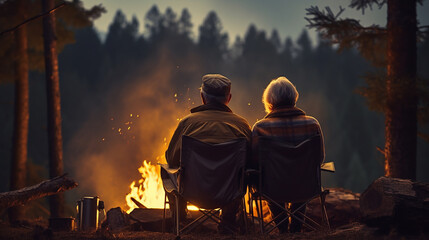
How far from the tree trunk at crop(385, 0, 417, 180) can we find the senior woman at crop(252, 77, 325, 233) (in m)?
2.86

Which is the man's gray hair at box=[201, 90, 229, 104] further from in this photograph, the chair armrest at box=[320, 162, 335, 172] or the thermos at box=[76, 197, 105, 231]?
the thermos at box=[76, 197, 105, 231]

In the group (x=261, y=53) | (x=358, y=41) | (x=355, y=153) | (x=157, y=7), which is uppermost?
(x=157, y=7)

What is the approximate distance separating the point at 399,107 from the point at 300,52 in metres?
50.6

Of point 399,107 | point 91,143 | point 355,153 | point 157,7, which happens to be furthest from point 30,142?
point 399,107

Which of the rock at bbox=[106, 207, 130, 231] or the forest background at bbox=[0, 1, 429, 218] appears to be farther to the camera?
the forest background at bbox=[0, 1, 429, 218]

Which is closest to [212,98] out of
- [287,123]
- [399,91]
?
[287,123]

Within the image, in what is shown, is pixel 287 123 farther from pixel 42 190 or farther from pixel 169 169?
pixel 42 190

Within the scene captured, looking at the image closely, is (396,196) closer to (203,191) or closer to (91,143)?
(203,191)

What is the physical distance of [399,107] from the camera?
6.60m

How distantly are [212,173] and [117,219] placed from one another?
193 centimetres

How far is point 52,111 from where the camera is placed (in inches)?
344

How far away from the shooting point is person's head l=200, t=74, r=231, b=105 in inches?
173

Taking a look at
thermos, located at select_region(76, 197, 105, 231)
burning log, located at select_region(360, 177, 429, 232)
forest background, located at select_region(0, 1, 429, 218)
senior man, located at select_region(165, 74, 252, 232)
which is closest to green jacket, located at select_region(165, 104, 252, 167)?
senior man, located at select_region(165, 74, 252, 232)

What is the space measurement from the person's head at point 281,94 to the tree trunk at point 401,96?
9.24ft
